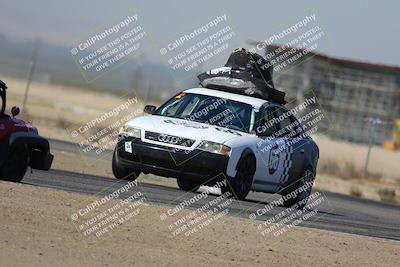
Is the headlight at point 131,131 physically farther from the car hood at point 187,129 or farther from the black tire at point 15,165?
the black tire at point 15,165

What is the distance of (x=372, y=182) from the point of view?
33.6 meters

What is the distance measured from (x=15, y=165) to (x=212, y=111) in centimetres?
426

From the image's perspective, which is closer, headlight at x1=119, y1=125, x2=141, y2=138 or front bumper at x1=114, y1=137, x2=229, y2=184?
front bumper at x1=114, y1=137, x2=229, y2=184

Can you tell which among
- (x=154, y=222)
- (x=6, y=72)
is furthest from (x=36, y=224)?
(x=6, y=72)

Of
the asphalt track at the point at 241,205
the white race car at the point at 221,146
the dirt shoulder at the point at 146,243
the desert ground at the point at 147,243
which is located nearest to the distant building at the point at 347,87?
the asphalt track at the point at 241,205

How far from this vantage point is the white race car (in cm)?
1579

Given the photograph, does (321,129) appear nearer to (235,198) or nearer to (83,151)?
(83,151)

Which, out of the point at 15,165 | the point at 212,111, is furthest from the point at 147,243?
the point at 212,111

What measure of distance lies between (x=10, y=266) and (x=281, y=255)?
3.36m

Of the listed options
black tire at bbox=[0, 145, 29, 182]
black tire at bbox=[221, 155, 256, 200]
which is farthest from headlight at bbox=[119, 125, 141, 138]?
black tire at bbox=[0, 145, 29, 182]

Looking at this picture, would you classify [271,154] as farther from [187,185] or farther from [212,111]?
[187,185]

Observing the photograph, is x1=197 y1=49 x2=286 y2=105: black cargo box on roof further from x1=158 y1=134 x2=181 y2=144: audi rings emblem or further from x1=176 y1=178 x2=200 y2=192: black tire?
x1=158 y1=134 x2=181 y2=144: audi rings emblem

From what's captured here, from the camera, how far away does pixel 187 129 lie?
16.0 meters

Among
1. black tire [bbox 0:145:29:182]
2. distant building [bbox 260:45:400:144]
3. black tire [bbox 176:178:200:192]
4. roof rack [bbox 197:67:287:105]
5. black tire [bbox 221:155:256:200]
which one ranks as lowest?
distant building [bbox 260:45:400:144]
